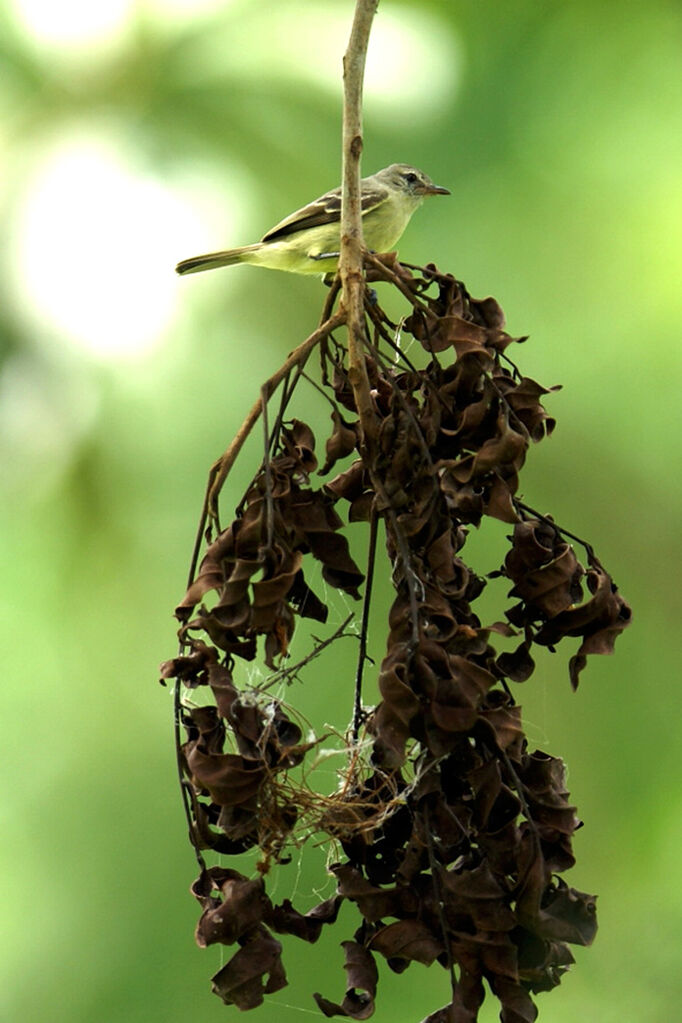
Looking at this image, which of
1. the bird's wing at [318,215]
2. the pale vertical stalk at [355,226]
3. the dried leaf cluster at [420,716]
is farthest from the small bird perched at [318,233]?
the dried leaf cluster at [420,716]

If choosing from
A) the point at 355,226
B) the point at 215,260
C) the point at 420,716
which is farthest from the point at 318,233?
the point at 420,716

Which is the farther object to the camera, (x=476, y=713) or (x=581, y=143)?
(x=581, y=143)

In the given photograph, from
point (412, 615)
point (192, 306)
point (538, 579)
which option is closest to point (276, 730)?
point (412, 615)

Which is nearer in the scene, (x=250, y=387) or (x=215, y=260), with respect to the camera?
(x=215, y=260)

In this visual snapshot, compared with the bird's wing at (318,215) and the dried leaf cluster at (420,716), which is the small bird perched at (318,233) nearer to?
the bird's wing at (318,215)

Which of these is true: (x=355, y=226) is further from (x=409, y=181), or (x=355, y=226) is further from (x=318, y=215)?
(x=409, y=181)

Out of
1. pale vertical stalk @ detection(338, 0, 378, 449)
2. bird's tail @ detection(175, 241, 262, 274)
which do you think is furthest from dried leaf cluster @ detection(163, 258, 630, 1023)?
bird's tail @ detection(175, 241, 262, 274)

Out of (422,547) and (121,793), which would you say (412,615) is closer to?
(422,547)
